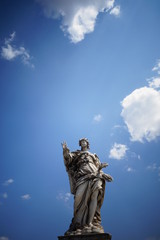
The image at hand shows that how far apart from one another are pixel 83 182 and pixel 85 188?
272mm

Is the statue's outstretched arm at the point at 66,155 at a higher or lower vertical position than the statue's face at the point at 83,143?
lower

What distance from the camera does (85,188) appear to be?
970cm

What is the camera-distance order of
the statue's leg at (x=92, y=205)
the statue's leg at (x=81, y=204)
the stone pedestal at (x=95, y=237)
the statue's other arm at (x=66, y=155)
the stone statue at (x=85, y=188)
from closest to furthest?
the stone pedestal at (x=95, y=237) < the stone statue at (x=85, y=188) < the statue's leg at (x=92, y=205) < the statue's leg at (x=81, y=204) < the statue's other arm at (x=66, y=155)

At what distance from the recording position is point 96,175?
9922mm

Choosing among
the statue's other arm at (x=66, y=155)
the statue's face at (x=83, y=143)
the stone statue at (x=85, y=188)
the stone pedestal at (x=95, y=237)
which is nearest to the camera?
the stone pedestal at (x=95, y=237)

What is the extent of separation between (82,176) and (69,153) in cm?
131

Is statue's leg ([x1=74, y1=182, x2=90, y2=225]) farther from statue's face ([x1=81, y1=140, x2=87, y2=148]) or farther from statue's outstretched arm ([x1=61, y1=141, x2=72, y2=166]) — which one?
statue's face ([x1=81, y1=140, x2=87, y2=148])

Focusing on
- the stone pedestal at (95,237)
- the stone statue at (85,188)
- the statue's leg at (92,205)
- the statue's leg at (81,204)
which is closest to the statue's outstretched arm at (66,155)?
the stone statue at (85,188)

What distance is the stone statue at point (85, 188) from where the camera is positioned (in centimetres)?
902

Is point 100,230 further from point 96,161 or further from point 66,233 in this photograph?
point 96,161

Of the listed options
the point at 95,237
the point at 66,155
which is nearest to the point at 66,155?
the point at 66,155

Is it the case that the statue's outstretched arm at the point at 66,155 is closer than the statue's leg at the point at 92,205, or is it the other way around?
the statue's leg at the point at 92,205

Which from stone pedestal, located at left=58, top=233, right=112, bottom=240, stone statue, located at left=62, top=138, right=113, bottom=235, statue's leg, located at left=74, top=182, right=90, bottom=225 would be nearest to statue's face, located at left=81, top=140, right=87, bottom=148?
stone statue, located at left=62, top=138, right=113, bottom=235

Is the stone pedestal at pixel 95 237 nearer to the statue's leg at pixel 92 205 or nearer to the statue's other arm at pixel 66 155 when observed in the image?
the statue's leg at pixel 92 205
